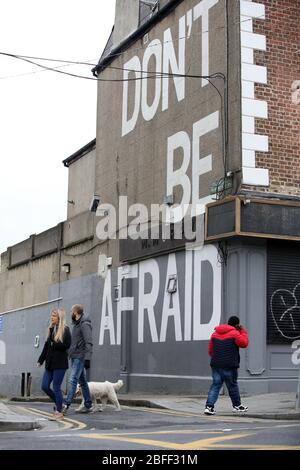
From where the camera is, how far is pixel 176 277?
18344 millimetres

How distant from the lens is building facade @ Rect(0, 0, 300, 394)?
1605cm

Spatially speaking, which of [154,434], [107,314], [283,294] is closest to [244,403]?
[283,294]

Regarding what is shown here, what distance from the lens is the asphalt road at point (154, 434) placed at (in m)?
8.07

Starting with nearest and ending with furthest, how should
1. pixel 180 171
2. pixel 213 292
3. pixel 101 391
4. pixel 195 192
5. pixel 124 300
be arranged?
pixel 101 391, pixel 213 292, pixel 195 192, pixel 180 171, pixel 124 300

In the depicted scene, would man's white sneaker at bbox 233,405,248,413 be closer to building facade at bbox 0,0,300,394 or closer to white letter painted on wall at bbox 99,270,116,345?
building facade at bbox 0,0,300,394

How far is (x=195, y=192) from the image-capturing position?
17812 millimetres

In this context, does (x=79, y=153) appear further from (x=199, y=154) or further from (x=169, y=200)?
(x=199, y=154)

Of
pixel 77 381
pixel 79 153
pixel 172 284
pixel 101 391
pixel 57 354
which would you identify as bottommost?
pixel 101 391

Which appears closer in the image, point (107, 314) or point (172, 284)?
point (172, 284)

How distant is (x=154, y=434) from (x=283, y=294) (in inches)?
287

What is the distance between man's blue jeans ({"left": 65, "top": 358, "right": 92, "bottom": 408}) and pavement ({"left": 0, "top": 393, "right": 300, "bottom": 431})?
2.52 feet
